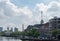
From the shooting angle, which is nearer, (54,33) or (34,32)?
(54,33)

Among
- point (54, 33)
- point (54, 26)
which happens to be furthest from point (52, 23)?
point (54, 33)

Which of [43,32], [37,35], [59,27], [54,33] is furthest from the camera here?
[43,32]

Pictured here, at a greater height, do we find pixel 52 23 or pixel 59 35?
pixel 52 23

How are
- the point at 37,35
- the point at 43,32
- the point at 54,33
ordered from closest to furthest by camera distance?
the point at 54,33
the point at 37,35
the point at 43,32

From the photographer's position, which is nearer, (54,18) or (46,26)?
(54,18)

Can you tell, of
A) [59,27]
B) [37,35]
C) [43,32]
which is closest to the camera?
[37,35]

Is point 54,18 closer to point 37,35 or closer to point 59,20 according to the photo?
point 59,20

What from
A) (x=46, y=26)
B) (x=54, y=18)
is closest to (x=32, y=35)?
(x=54, y=18)

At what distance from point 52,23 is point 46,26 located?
16695mm

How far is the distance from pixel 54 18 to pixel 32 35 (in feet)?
74.7

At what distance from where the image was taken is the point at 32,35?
11938 cm

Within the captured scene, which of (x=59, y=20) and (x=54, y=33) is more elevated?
(x=59, y=20)

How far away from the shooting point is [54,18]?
444ft

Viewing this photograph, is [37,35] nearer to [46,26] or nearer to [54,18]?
[54,18]
